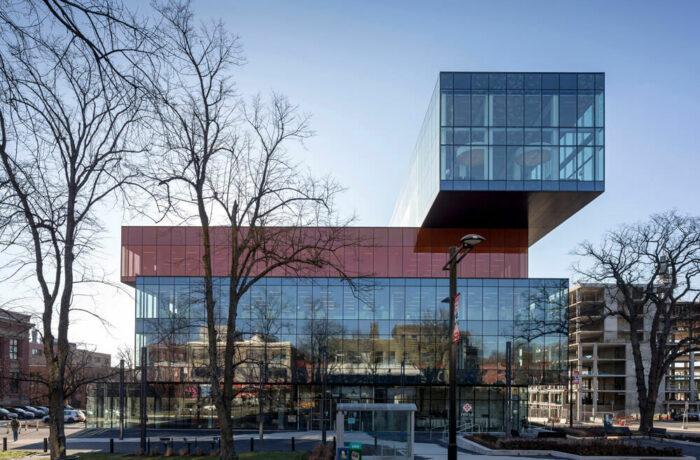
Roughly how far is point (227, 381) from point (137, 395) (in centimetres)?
3664

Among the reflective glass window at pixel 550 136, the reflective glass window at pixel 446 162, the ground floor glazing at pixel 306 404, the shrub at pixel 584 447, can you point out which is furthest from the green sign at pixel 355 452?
the ground floor glazing at pixel 306 404

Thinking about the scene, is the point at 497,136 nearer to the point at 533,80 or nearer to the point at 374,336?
the point at 533,80

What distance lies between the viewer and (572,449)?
31578mm

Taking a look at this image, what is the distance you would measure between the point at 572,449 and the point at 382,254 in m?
27.9

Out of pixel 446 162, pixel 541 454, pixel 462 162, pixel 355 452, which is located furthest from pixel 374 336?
pixel 355 452

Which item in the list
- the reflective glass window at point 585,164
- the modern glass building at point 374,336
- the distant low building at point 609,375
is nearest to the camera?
the reflective glass window at point 585,164

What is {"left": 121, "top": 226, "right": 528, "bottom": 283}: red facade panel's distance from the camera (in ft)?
184

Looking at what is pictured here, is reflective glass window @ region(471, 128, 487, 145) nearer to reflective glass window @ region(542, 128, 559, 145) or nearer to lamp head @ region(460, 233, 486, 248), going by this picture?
reflective glass window @ region(542, 128, 559, 145)

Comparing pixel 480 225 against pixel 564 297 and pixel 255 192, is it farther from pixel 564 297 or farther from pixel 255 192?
pixel 255 192

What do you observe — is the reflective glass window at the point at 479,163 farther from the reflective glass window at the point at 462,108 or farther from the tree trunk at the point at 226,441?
the tree trunk at the point at 226,441

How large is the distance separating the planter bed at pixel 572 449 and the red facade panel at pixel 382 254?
21763 mm

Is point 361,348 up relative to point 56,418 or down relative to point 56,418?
down

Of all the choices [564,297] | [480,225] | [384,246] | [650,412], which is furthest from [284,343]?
[650,412]

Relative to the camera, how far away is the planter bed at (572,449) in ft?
98.4
